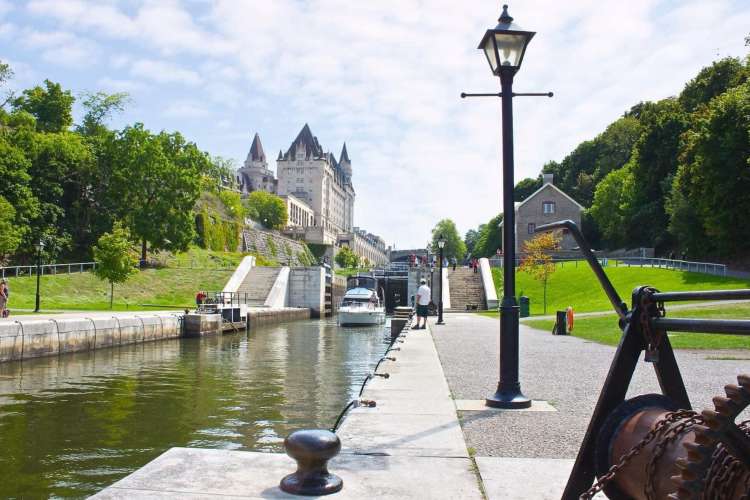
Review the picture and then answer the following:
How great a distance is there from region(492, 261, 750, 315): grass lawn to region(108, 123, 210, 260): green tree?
983 inches

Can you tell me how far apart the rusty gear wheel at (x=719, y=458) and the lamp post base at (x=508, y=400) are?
531 centimetres

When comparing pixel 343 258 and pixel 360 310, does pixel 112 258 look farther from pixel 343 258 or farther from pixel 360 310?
pixel 343 258

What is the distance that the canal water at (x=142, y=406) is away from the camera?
7.01 metres

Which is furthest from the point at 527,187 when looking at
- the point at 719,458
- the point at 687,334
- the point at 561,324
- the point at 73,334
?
the point at 719,458

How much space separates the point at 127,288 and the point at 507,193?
38.1 meters

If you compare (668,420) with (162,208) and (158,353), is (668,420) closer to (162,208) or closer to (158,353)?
(158,353)

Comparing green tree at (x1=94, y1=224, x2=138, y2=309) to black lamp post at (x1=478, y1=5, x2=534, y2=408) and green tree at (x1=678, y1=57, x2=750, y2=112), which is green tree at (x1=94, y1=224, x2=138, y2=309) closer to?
black lamp post at (x1=478, y1=5, x2=534, y2=408)

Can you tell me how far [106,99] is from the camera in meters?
57.5

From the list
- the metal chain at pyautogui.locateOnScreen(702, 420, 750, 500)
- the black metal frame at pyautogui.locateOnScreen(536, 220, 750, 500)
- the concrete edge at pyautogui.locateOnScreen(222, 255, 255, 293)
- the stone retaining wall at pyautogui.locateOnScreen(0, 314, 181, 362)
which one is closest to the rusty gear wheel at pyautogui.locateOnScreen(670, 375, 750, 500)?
the metal chain at pyautogui.locateOnScreen(702, 420, 750, 500)

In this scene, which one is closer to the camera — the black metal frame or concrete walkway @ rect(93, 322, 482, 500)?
the black metal frame

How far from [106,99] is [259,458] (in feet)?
196

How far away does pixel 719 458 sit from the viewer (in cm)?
202

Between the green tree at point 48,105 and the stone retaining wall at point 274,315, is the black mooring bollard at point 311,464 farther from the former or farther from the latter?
the green tree at point 48,105

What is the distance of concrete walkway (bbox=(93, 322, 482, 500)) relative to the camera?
3.75m
